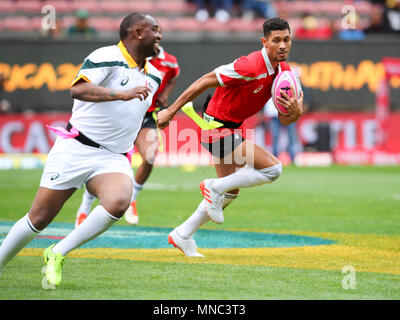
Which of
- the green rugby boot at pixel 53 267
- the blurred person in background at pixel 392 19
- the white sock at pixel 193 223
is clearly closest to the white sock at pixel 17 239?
the green rugby boot at pixel 53 267

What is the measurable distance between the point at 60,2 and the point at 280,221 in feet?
50.3

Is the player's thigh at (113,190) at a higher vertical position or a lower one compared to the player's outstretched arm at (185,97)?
lower

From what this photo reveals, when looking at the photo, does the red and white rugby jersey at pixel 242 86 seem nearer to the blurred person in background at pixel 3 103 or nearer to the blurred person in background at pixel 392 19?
the blurred person in background at pixel 3 103

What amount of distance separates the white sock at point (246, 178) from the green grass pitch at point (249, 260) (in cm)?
71

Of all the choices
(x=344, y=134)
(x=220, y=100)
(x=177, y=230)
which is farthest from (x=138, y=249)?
(x=344, y=134)

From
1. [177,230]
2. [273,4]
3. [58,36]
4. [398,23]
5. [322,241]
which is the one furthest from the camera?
[273,4]

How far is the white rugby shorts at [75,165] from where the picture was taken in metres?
6.46

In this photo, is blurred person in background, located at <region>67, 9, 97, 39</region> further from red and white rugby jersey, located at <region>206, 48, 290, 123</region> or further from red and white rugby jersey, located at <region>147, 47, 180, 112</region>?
red and white rugby jersey, located at <region>206, 48, 290, 123</region>

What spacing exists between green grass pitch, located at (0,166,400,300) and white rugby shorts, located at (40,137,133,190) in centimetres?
83

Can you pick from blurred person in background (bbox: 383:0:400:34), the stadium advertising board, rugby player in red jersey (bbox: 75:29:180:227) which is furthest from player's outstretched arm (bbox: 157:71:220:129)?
blurred person in background (bbox: 383:0:400:34)

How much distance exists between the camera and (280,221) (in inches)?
439

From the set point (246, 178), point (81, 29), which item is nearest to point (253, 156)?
point (246, 178)

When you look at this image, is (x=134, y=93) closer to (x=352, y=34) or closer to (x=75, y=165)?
(x=75, y=165)

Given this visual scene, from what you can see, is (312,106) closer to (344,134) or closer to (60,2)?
(344,134)
